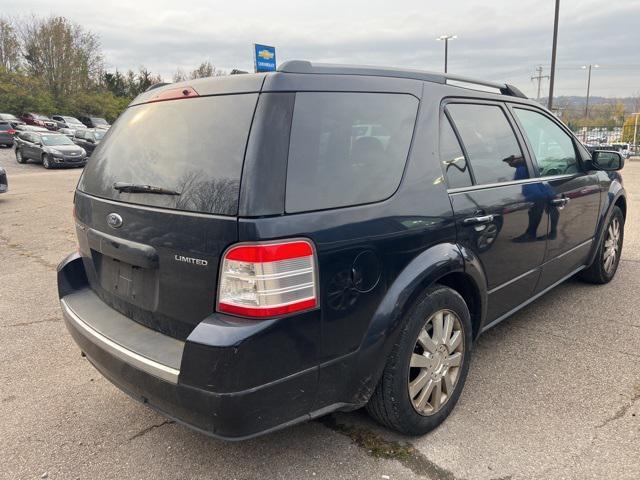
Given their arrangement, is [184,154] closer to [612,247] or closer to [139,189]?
[139,189]

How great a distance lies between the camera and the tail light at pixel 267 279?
72.2 inches

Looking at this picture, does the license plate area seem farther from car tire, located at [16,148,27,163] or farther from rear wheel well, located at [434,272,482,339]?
car tire, located at [16,148,27,163]

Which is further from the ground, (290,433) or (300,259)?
(300,259)

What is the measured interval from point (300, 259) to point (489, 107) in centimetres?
194

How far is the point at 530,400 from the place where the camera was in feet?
9.29

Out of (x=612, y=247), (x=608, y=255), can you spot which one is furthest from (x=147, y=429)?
(x=612, y=247)

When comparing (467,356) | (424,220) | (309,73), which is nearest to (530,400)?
(467,356)

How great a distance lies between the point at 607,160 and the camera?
4125 millimetres

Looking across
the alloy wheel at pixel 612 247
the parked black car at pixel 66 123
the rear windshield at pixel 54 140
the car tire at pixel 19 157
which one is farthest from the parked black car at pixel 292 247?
the parked black car at pixel 66 123

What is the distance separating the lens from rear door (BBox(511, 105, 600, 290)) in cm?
347

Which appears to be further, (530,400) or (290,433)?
(530,400)

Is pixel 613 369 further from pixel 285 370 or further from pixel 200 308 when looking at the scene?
pixel 200 308

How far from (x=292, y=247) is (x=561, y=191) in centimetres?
256

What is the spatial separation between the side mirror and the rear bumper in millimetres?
3331
